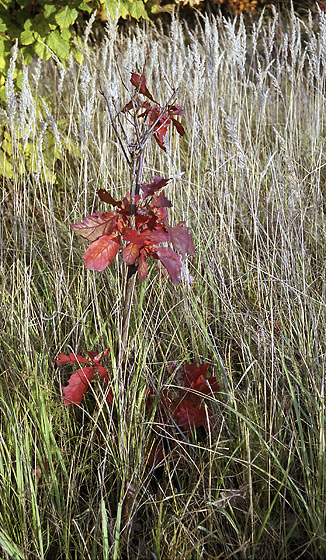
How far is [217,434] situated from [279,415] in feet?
0.58

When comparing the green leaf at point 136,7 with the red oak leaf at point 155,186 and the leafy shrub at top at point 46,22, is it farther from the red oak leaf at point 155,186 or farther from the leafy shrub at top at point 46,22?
the red oak leaf at point 155,186

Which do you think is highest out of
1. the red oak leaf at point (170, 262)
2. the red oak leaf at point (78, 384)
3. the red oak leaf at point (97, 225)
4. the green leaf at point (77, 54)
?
the green leaf at point (77, 54)

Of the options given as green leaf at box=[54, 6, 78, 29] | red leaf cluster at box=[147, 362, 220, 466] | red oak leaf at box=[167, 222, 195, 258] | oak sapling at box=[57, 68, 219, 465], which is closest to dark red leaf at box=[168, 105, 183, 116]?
oak sapling at box=[57, 68, 219, 465]

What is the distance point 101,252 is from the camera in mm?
1220

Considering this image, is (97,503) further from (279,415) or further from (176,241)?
(176,241)

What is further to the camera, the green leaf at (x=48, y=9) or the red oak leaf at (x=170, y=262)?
the green leaf at (x=48, y=9)

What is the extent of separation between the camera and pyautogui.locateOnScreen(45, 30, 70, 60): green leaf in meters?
2.59

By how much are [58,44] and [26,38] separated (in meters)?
0.17

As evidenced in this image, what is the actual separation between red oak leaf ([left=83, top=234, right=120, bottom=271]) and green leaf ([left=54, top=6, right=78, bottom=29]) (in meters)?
1.69

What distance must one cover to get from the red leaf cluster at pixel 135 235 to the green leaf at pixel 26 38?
69.6 inches

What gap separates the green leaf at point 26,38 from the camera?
A: 8.61 feet

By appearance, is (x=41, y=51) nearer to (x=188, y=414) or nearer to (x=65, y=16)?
(x=65, y=16)

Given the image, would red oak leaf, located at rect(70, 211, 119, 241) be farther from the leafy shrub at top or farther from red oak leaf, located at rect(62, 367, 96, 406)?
the leafy shrub at top

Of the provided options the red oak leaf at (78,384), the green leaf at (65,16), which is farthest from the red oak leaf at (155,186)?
the green leaf at (65,16)
